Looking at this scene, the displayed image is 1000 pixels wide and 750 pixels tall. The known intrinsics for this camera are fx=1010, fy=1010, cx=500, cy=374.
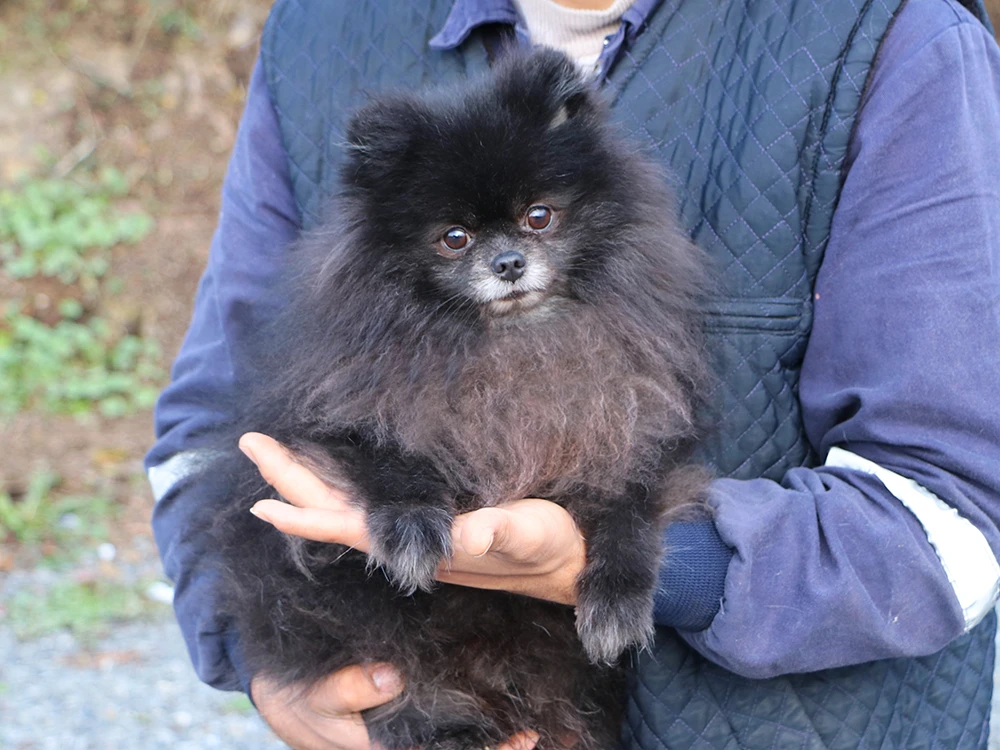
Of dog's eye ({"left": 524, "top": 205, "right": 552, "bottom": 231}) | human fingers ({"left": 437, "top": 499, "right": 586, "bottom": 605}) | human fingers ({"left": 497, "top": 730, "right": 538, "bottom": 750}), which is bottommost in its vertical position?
human fingers ({"left": 497, "top": 730, "right": 538, "bottom": 750})

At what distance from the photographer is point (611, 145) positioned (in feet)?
5.70

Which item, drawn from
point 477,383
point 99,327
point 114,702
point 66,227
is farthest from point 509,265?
point 66,227

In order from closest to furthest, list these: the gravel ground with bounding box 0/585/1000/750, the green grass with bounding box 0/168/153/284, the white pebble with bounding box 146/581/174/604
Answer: the gravel ground with bounding box 0/585/1000/750
the white pebble with bounding box 146/581/174/604
the green grass with bounding box 0/168/153/284

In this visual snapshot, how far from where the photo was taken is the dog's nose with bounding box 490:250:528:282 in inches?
64.2

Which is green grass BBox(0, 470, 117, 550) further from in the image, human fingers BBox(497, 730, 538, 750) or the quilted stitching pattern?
the quilted stitching pattern

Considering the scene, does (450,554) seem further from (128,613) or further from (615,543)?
(128,613)

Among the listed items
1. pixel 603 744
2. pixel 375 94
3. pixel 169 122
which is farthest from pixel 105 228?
pixel 603 744

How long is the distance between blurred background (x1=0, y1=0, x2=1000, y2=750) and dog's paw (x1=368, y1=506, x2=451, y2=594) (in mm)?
2577

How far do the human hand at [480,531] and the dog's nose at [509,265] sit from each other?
37 centimetres

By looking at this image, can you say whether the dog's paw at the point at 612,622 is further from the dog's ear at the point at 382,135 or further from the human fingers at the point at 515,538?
the dog's ear at the point at 382,135

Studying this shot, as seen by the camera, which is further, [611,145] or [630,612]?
[611,145]

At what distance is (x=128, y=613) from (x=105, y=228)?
2872mm

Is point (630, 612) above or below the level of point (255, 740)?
above

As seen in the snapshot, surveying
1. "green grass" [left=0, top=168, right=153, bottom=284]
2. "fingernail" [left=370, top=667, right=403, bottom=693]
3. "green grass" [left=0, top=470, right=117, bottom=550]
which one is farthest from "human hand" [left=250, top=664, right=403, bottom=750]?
"green grass" [left=0, top=168, right=153, bottom=284]
